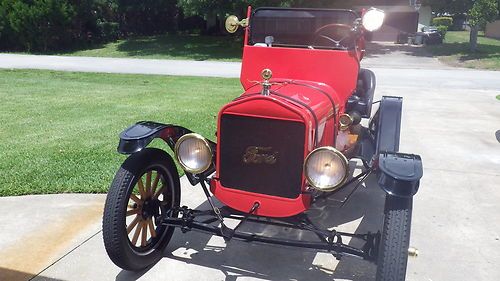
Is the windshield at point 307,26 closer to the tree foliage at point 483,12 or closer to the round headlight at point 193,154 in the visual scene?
the round headlight at point 193,154

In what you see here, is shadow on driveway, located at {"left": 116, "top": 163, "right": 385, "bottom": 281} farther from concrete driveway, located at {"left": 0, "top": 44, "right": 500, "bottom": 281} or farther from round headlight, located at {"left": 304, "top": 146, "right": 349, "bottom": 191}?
round headlight, located at {"left": 304, "top": 146, "right": 349, "bottom": 191}

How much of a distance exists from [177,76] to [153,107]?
571 cm

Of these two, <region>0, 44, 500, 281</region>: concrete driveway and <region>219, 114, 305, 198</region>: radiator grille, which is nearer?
<region>219, 114, 305, 198</region>: radiator grille

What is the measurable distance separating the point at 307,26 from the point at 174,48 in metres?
19.6

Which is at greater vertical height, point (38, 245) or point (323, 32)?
point (323, 32)

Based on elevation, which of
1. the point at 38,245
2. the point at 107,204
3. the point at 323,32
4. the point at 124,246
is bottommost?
the point at 38,245

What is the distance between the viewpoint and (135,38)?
27109 mm

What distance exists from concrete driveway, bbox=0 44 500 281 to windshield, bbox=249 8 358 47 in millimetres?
1528

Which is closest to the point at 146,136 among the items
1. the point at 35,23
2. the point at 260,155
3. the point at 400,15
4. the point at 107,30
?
the point at 260,155

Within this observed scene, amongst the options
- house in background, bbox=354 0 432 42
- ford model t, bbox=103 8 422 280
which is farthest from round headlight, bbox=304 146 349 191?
house in background, bbox=354 0 432 42

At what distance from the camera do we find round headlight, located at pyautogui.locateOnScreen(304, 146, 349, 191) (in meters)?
2.59

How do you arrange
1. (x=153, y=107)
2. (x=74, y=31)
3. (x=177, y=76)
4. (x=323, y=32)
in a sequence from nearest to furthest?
(x=323, y=32), (x=153, y=107), (x=177, y=76), (x=74, y=31)

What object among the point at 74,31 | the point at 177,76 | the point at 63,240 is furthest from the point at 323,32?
the point at 74,31

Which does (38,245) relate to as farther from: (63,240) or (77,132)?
(77,132)
